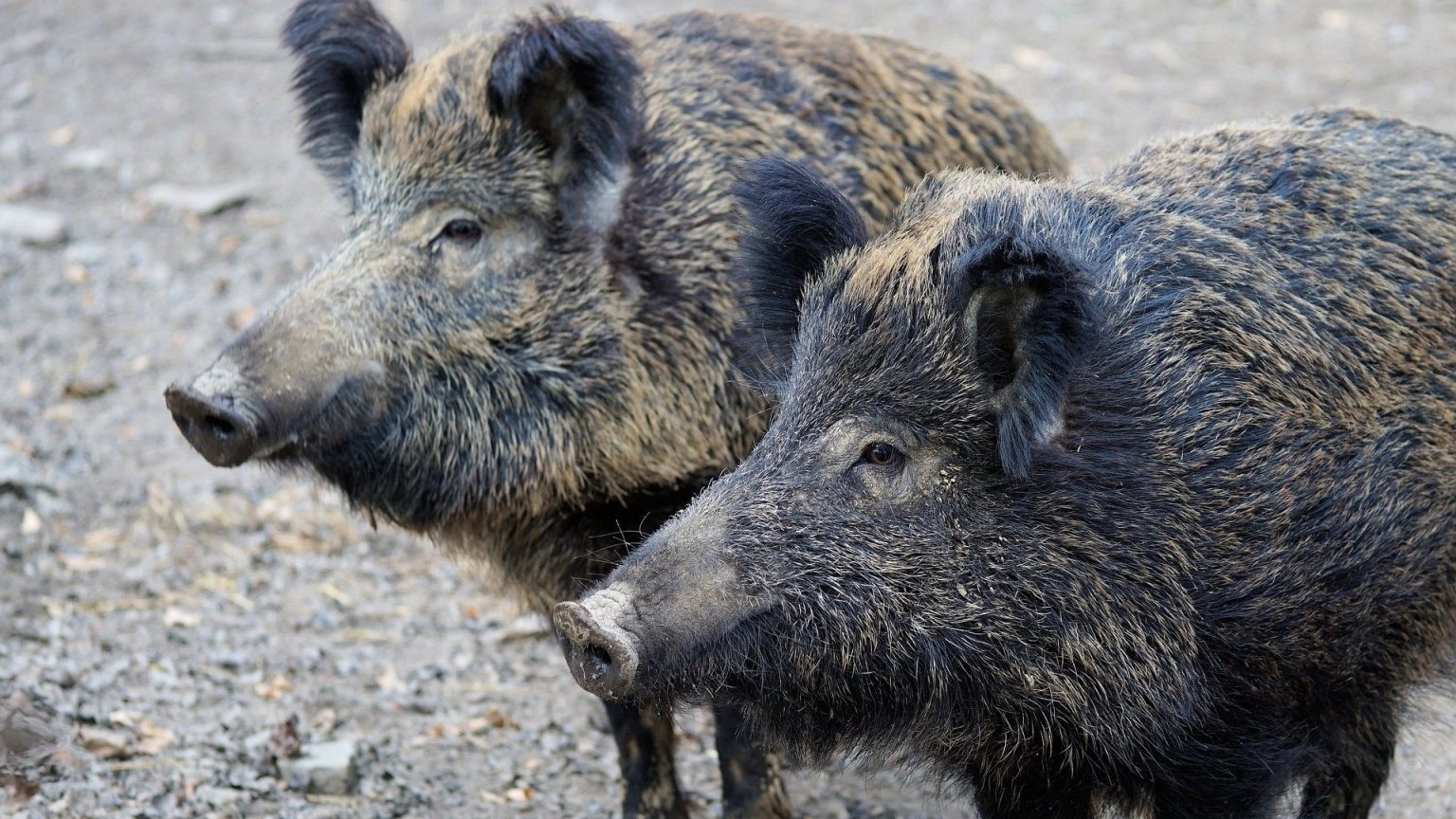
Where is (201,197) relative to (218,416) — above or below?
below

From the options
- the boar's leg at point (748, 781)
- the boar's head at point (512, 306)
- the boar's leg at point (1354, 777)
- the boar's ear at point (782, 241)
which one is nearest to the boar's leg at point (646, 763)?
the boar's leg at point (748, 781)

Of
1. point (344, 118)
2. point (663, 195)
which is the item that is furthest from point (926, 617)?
point (344, 118)

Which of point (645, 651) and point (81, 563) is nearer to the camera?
point (645, 651)

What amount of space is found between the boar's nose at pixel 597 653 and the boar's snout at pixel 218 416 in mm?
1499

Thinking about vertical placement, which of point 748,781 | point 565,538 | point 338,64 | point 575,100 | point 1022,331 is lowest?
point 748,781

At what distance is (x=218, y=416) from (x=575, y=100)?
1.51m

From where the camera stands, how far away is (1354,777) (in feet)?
14.8

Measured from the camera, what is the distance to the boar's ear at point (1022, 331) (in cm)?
362

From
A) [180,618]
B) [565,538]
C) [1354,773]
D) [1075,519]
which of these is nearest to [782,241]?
[1075,519]

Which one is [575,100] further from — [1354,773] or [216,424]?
[1354,773]

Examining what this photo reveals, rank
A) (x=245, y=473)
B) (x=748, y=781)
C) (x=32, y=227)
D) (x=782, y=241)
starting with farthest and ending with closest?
(x=32, y=227), (x=245, y=473), (x=748, y=781), (x=782, y=241)

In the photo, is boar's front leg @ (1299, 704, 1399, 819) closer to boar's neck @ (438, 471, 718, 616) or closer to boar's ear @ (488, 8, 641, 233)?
boar's neck @ (438, 471, 718, 616)

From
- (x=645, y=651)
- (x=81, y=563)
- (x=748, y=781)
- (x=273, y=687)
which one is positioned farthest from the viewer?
(x=81, y=563)

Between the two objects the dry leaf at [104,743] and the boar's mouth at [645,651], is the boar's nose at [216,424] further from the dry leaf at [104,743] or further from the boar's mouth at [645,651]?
the boar's mouth at [645,651]
